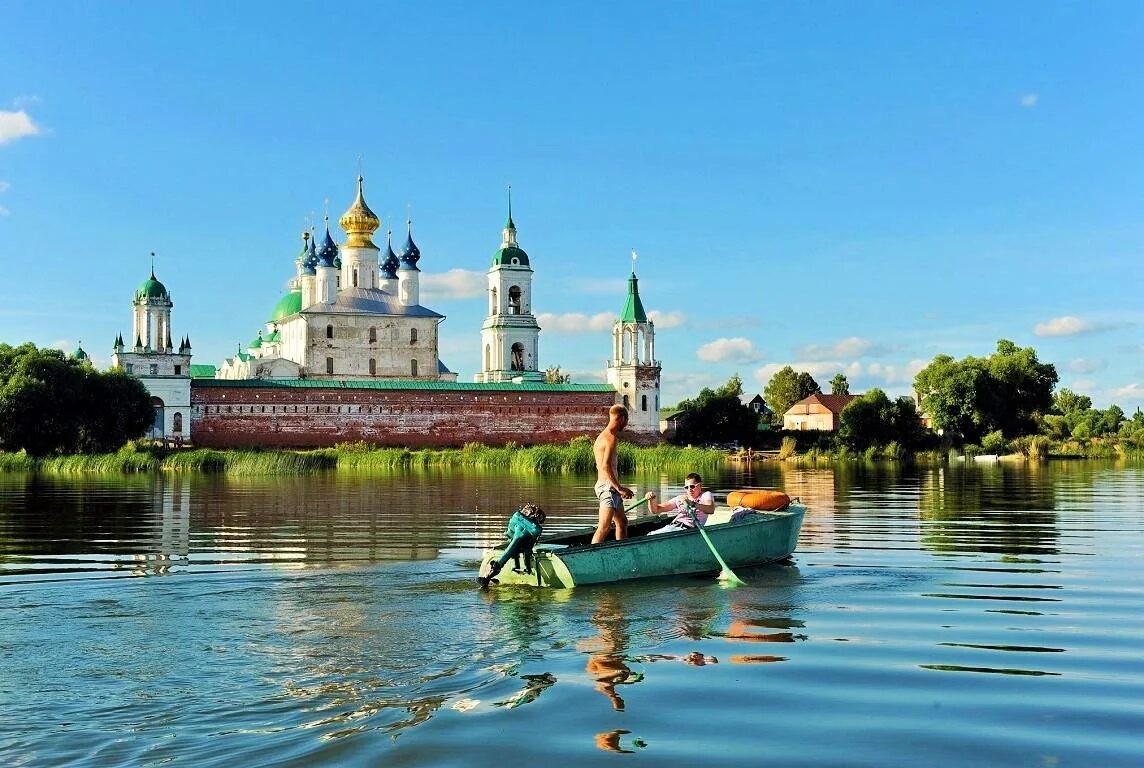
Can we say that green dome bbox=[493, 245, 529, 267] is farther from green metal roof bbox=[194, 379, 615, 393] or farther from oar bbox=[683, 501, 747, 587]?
oar bbox=[683, 501, 747, 587]

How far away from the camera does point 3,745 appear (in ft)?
20.7

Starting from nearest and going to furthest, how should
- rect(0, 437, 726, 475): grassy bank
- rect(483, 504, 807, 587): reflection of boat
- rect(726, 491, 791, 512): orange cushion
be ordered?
rect(483, 504, 807, 587): reflection of boat, rect(726, 491, 791, 512): orange cushion, rect(0, 437, 726, 475): grassy bank

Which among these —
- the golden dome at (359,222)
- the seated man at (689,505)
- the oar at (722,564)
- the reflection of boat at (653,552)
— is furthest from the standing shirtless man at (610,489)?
the golden dome at (359,222)

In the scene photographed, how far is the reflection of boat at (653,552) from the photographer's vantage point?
37.5 ft

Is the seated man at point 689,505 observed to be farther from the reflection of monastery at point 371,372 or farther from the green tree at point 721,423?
the green tree at point 721,423

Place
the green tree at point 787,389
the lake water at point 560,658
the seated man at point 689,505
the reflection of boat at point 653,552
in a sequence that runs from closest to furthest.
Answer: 1. the lake water at point 560,658
2. the reflection of boat at point 653,552
3. the seated man at point 689,505
4. the green tree at point 787,389

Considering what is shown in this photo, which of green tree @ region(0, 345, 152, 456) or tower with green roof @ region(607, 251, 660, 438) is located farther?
tower with green roof @ region(607, 251, 660, 438)

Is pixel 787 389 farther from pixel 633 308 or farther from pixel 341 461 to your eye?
pixel 341 461

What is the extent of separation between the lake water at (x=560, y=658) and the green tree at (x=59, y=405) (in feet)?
92.8

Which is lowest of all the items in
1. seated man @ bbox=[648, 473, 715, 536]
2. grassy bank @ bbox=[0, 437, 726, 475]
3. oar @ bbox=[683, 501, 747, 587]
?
oar @ bbox=[683, 501, 747, 587]

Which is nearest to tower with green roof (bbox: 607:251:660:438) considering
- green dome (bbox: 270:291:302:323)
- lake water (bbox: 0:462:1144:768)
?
green dome (bbox: 270:291:302:323)

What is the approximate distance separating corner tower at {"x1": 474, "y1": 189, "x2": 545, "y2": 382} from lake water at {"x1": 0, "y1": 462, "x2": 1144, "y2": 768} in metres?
52.6

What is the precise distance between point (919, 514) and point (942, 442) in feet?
144

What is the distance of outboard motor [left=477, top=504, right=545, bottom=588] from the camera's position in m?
11.3
